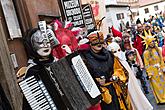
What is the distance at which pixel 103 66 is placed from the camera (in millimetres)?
4863

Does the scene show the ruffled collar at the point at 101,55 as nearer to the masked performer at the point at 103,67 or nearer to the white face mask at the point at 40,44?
the masked performer at the point at 103,67

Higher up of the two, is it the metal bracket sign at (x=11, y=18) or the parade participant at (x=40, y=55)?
the metal bracket sign at (x=11, y=18)

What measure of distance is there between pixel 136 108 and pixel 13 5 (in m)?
2.32

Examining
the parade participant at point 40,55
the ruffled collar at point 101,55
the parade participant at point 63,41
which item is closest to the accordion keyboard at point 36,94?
the parade participant at point 40,55

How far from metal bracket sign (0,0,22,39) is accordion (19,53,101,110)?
128cm

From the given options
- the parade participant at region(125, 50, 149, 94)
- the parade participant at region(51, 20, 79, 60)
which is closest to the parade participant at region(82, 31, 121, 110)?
the parade participant at region(51, 20, 79, 60)

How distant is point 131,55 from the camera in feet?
27.1

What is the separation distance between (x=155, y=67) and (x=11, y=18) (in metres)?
4.01

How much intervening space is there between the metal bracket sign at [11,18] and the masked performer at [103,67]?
3.05 feet

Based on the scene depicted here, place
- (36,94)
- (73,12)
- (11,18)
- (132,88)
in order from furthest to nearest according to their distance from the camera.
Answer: (73,12), (132,88), (11,18), (36,94)

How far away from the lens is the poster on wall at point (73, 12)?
25.5 feet

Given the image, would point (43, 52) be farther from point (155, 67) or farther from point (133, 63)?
point (133, 63)

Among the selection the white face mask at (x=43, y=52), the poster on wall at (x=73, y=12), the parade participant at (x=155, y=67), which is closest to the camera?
the white face mask at (x=43, y=52)

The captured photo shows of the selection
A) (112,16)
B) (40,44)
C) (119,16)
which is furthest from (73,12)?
(119,16)
